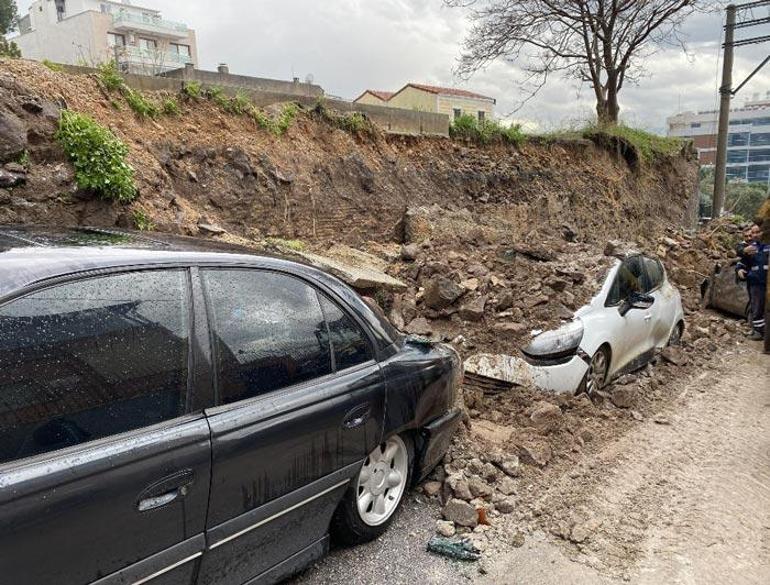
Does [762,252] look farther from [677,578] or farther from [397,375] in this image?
[397,375]

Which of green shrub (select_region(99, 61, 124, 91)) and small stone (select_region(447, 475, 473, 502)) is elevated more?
green shrub (select_region(99, 61, 124, 91))

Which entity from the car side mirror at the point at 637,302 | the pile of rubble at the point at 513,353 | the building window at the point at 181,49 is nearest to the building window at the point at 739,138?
the building window at the point at 181,49

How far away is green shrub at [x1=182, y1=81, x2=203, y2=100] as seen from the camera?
9.28m

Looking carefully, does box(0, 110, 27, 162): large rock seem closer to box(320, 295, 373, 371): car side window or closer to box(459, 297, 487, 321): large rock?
box(320, 295, 373, 371): car side window

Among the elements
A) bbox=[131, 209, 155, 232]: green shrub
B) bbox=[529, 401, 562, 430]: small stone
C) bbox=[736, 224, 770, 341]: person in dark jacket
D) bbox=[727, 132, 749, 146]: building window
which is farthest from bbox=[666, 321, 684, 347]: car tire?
bbox=[727, 132, 749, 146]: building window

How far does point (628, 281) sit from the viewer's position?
686 centimetres

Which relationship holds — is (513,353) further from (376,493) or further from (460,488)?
(376,493)

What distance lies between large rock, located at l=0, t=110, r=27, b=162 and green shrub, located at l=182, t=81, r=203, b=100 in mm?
3431

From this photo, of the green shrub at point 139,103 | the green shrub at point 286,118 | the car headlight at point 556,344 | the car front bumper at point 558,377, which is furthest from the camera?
the green shrub at point 286,118

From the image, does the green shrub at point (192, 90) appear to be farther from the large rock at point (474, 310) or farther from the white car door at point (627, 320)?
the white car door at point (627, 320)

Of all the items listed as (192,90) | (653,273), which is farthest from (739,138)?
(192,90)

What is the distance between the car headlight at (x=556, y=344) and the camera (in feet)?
18.3

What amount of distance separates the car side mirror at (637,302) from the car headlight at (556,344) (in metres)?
1.02

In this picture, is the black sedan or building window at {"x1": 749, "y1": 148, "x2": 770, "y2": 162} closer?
the black sedan
